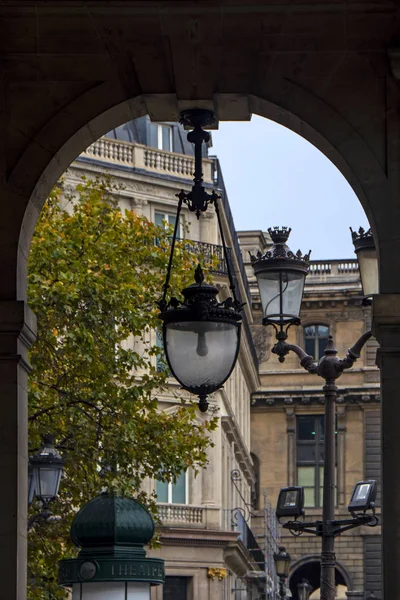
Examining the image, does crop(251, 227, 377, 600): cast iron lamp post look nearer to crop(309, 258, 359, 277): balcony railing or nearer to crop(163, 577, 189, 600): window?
crop(163, 577, 189, 600): window

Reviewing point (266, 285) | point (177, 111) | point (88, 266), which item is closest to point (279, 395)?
point (88, 266)

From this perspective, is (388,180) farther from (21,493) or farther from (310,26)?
(21,493)

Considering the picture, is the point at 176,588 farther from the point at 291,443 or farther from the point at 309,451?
the point at 309,451

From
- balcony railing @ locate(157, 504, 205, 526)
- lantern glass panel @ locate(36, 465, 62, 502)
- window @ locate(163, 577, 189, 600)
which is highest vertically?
balcony railing @ locate(157, 504, 205, 526)

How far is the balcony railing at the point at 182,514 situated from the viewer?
151 ft

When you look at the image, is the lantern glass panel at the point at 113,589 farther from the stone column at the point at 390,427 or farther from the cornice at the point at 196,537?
the cornice at the point at 196,537

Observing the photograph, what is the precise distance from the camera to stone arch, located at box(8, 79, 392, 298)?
343 inches

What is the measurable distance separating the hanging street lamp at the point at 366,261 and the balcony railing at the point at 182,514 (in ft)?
105

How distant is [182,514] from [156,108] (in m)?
38.1

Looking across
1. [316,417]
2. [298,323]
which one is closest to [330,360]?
[298,323]

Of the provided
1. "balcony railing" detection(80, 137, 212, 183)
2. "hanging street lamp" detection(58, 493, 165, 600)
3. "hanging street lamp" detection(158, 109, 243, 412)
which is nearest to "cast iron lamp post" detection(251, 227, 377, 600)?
"hanging street lamp" detection(58, 493, 165, 600)

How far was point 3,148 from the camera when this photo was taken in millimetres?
8859

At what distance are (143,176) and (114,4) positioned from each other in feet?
125

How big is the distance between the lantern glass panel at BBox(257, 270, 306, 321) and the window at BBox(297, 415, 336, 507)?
5969 centimetres
